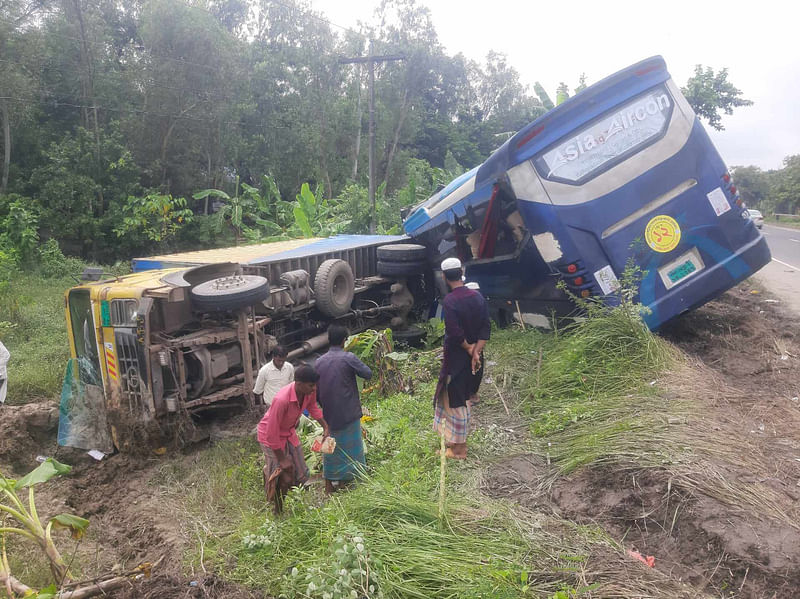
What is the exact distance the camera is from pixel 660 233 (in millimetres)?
5648

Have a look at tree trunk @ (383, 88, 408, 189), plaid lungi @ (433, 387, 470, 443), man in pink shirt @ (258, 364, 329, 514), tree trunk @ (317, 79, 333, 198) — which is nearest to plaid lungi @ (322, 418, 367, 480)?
man in pink shirt @ (258, 364, 329, 514)

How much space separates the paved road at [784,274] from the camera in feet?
33.7

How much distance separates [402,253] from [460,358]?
4.17 meters

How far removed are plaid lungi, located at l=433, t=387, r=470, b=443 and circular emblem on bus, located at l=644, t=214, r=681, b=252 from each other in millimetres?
2837

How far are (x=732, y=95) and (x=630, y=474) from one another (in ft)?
42.0

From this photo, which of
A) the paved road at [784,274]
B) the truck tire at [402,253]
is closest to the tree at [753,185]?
the paved road at [784,274]

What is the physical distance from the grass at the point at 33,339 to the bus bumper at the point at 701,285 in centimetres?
705

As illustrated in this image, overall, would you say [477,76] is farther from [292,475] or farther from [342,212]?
[292,475]

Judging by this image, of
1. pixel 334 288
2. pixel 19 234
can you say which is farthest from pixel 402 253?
pixel 19 234

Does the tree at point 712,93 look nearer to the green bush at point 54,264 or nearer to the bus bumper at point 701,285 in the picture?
the bus bumper at point 701,285

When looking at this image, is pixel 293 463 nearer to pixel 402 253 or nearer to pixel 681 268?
pixel 681 268

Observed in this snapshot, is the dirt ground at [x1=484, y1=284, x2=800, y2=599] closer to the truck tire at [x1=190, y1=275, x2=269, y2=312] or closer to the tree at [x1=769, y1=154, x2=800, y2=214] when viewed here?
the truck tire at [x1=190, y1=275, x2=269, y2=312]

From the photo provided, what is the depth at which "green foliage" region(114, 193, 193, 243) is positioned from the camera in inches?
683

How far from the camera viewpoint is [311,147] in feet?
81.1
